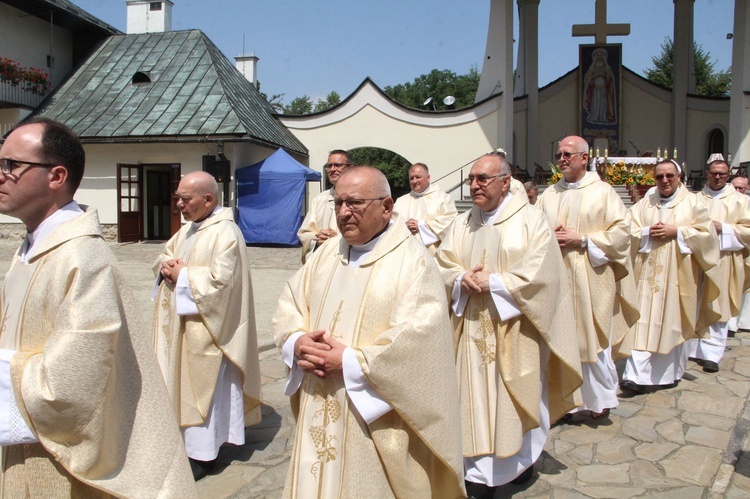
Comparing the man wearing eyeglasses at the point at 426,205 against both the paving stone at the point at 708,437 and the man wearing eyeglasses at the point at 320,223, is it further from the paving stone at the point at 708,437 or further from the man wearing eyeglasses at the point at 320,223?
the paving stone at the point at 708,437

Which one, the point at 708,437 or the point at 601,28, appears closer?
the point at 708,437

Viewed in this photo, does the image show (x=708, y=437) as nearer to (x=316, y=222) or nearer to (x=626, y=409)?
(x=626, y=409)

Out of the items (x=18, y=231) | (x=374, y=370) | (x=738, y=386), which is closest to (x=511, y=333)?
(x=374, y=370)

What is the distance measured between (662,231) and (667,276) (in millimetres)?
458

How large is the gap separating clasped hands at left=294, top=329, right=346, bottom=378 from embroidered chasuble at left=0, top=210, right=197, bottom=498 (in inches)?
22.3

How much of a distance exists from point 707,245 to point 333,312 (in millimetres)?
4739

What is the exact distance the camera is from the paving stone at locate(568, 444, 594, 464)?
459 cm

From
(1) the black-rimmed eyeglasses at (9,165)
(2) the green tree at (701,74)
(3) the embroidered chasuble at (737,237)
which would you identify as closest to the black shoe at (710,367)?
(3) the embroidered chasuble at (737,237)

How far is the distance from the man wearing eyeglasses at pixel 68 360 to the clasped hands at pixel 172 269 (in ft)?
6.45

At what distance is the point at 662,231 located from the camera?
611 centimetres

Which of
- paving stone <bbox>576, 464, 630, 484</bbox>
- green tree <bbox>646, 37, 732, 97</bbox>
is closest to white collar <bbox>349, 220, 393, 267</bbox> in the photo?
paving stone <bbox>576, 464, 630, 484</bbox>

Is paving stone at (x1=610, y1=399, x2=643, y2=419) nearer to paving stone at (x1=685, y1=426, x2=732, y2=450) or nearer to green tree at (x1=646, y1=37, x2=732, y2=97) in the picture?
paving stone at (x1=685, y1=426, x2=732, y2=450)

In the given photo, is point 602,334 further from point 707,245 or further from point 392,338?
point 392,338

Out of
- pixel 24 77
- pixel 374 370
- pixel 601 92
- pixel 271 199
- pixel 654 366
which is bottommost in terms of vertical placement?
pixel 654 366
